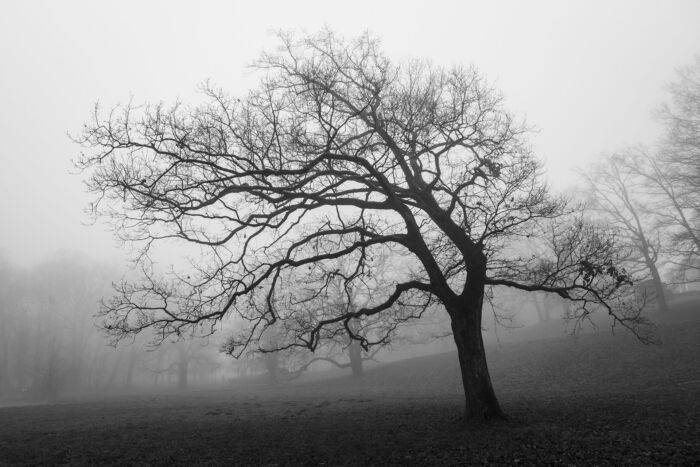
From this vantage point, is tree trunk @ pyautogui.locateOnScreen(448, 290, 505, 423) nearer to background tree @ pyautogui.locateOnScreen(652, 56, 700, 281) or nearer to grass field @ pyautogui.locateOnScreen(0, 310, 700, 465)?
grass field @ pyautogui.locateOnScreen(0, 310, 700, 465)

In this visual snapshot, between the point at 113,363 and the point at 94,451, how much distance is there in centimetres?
6109

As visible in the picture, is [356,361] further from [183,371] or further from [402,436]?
[183,371]

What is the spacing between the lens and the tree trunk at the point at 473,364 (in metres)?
10.8

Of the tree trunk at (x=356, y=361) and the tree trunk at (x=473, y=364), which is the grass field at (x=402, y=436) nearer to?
the tree trunk at (x=473, y=364)

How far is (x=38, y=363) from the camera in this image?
43.2 m

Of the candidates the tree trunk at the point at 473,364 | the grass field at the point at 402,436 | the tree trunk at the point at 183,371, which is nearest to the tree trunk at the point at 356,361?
the grass field at the point at 402,436

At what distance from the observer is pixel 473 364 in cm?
1101

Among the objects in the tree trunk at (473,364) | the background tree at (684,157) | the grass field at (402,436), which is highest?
the background tree at (684,157)

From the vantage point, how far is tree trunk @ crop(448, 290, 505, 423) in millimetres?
10780

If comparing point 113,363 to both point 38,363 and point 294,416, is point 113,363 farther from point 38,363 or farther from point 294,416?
point 294,416

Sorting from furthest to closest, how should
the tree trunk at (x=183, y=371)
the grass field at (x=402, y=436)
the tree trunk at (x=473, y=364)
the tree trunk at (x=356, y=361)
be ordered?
the tree trunk at (x=183, y=371)
the tree trunk at (x=356, y=361)
the tree trunk at (x=473, y=364)
the grass field at (x=402, y=436)

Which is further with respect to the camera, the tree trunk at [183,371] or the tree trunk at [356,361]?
the tree trunk at [183,371]

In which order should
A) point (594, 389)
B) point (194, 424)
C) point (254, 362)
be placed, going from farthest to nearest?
point (254, 362) → point (594, 389) → point (194, 424)

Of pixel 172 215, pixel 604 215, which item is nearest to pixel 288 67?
pixel 172 215
